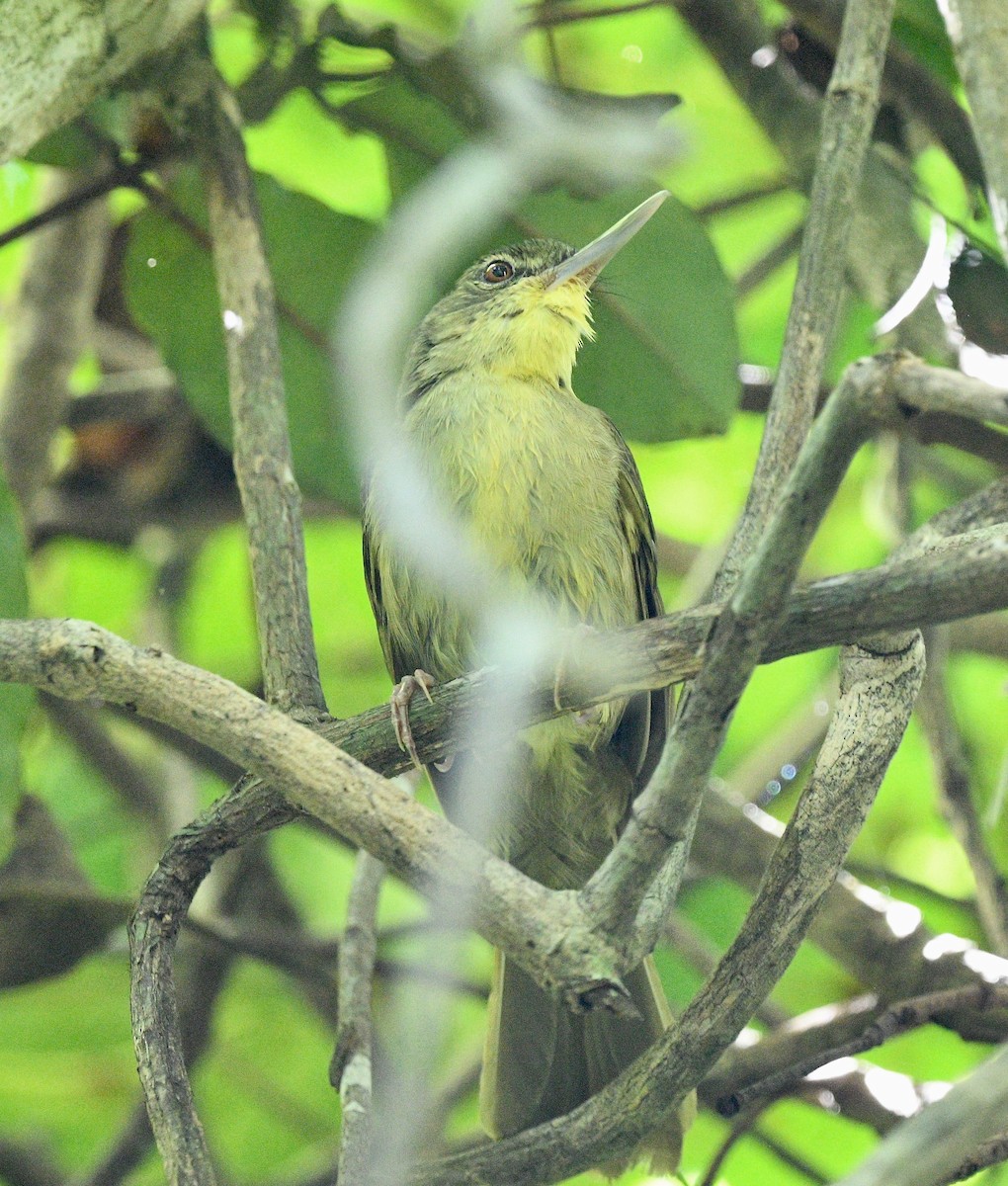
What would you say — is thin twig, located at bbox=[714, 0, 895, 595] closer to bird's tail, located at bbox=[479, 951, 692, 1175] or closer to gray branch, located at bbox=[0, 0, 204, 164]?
bird's tail, located at bbox=[479, 951, 692, 1175]

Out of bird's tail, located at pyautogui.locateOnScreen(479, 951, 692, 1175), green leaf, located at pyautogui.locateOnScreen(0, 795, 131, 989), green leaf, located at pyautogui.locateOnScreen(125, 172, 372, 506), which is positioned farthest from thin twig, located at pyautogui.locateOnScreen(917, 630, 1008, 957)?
green leaf, located at pyautogui.locateOnScreen(0, 795, 131, 989)

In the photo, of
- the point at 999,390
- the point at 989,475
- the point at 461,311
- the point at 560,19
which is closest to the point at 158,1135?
the point at 999,390

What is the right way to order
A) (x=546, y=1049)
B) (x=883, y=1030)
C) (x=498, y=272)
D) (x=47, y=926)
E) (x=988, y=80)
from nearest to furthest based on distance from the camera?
(x=988, y=80), (x=883, y=1030), (x=546, y=1049), (x=47, y=926), (x=498, y=272)

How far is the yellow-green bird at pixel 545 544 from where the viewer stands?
3117 millimetres

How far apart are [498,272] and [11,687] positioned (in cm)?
155

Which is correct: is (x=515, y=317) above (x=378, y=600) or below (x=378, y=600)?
above

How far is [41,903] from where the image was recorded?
326cm

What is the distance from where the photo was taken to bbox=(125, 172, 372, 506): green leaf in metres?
3.42


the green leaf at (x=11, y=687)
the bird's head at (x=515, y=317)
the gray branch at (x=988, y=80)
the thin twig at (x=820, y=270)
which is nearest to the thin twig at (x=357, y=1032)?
the green leaf at (x=11, y=687)

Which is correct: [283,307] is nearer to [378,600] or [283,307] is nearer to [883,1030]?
[378,600]

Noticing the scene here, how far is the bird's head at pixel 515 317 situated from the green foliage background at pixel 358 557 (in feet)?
0.25

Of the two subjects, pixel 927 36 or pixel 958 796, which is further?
pixel 927 36

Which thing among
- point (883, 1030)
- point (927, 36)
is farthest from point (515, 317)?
point (883, 1030)

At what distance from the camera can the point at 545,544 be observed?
312cm
